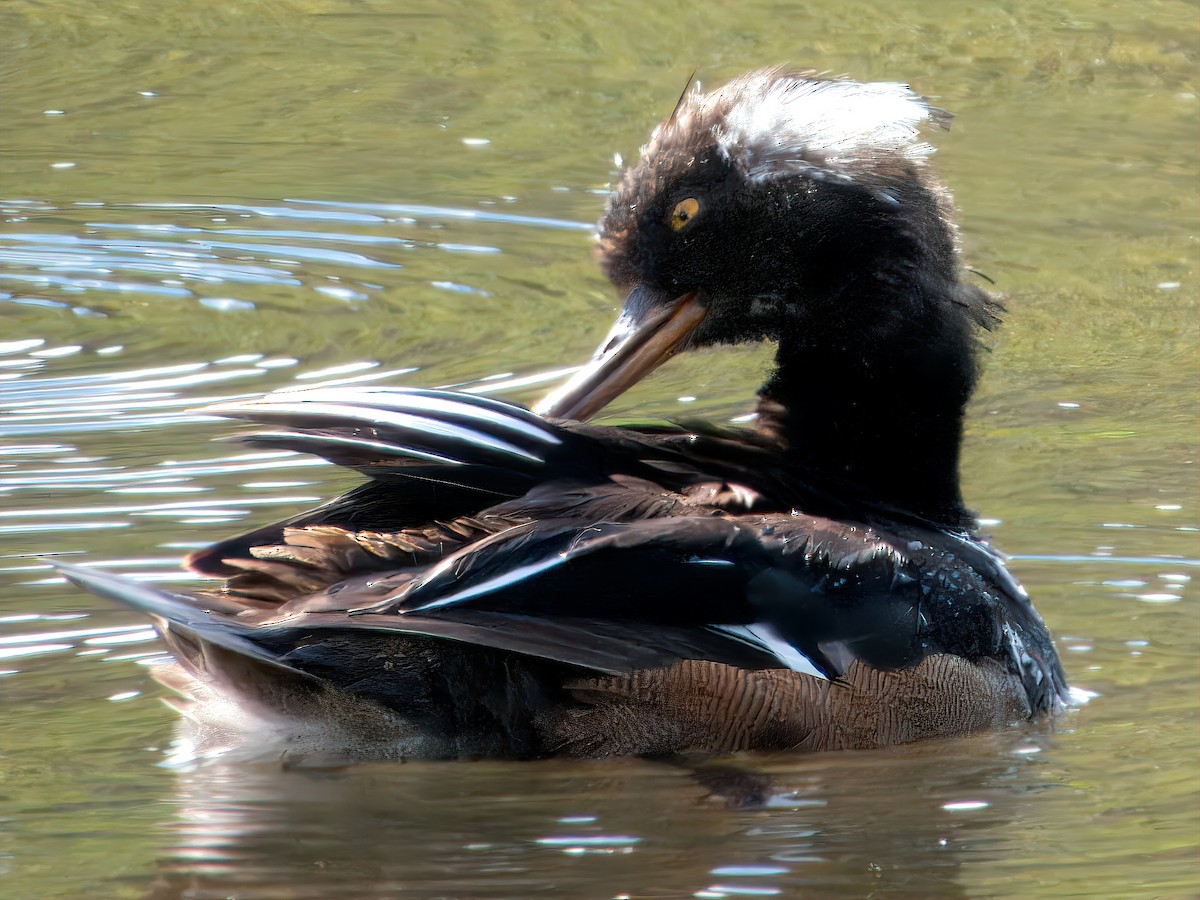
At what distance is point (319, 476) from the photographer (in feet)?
18.4

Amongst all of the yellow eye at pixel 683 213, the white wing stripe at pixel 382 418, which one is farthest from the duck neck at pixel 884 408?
the white wing stripe at pixel 382 418

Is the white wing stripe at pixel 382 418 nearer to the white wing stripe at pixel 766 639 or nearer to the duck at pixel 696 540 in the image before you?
the duck at pixel 696 540

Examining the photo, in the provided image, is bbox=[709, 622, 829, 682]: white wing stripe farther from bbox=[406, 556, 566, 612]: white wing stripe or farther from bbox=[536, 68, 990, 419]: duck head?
bbox=[536, 68, 990, 419]: duck head

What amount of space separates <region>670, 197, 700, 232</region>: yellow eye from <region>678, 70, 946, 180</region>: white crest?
147 mm

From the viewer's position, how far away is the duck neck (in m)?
4.49

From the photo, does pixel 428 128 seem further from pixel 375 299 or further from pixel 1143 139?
pixel 1143 139

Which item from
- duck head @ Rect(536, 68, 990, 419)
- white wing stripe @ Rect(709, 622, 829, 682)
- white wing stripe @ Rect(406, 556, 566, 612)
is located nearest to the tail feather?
white wing stripe @ Rect(406, 556, 566, 612)

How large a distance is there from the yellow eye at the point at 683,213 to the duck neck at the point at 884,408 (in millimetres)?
429

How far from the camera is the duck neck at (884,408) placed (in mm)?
4488

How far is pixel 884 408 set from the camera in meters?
4.50

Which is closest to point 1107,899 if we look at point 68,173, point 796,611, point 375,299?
point 796,611

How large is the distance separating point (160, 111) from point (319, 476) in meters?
4.56

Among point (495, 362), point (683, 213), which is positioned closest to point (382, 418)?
point (683, 213)

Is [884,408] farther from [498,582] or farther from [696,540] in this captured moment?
[498,582]
